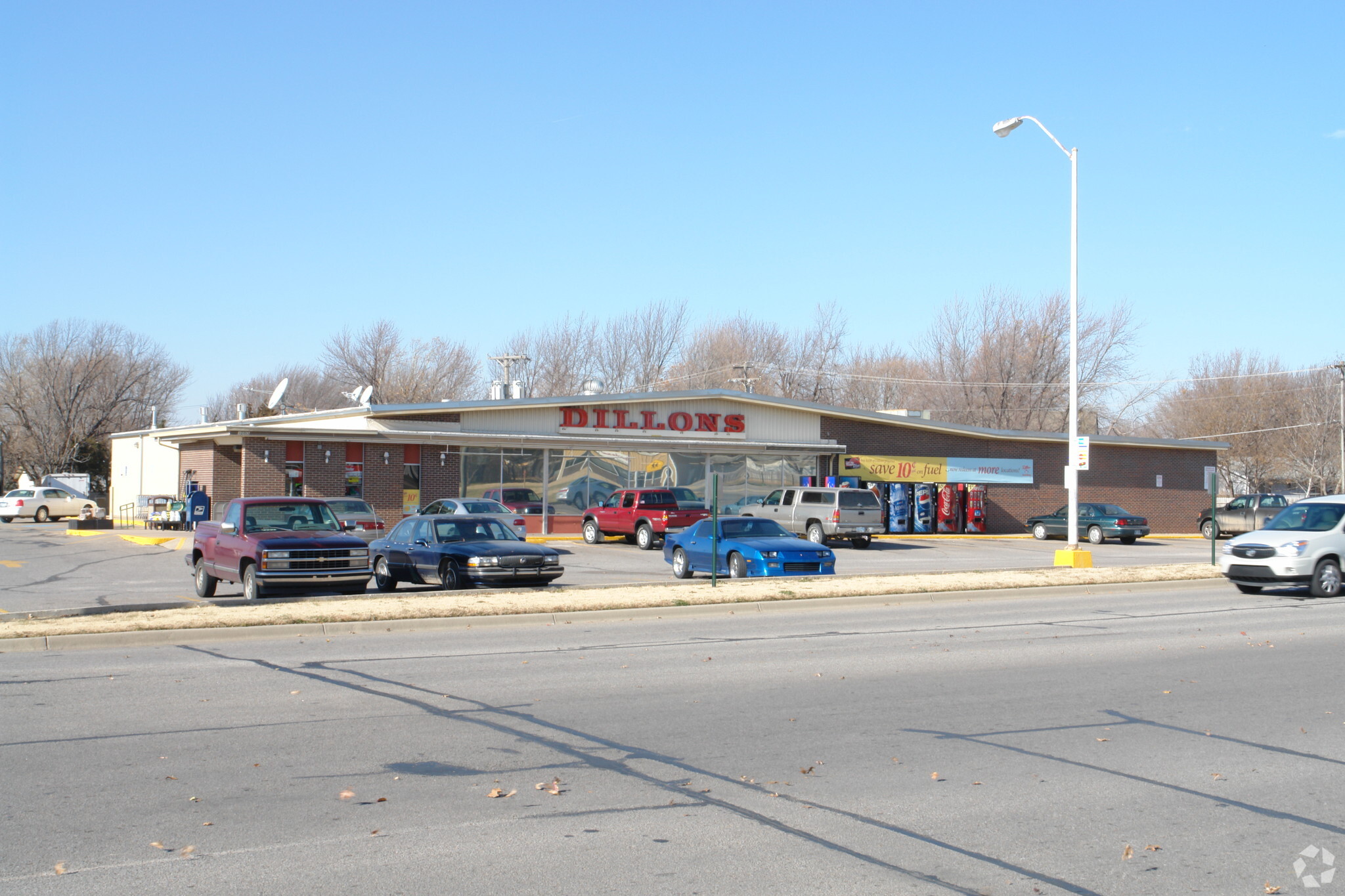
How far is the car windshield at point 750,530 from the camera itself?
21.8m

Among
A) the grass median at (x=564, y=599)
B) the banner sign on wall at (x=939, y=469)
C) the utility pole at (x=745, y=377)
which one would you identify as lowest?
the grass median at (x=564, y=599)

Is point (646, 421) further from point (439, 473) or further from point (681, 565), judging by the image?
point (681, 565)

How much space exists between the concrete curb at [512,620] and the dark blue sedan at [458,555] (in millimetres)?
3350

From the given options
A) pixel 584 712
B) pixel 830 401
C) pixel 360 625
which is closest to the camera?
pixel 584 712

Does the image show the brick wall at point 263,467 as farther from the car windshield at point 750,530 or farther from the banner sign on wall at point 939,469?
the banner sign on wall at point 939,469

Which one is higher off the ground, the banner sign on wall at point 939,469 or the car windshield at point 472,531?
the banner sign on wall at point 939,469

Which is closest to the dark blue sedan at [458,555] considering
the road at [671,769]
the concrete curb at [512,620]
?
the concrete curb at [512,620]

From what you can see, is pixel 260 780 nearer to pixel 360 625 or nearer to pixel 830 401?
pixel 360 625

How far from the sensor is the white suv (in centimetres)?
1900

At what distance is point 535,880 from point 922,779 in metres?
2.78

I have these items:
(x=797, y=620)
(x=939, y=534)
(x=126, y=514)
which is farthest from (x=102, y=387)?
(x=797, y=620)

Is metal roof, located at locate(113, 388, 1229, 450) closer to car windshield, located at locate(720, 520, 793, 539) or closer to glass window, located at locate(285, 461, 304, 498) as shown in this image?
glass window, located at locate(285, 461, 304, 498)

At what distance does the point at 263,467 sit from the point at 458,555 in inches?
665

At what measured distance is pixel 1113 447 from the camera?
4625cm
